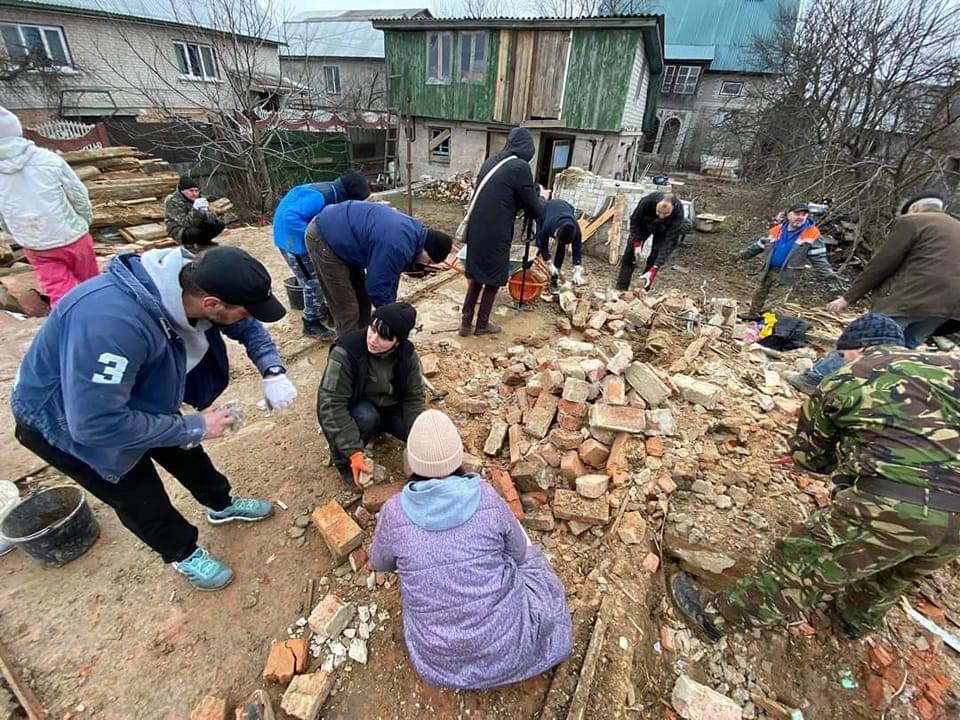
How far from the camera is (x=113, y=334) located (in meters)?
1.36

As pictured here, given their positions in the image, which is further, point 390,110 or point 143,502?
point 390,110

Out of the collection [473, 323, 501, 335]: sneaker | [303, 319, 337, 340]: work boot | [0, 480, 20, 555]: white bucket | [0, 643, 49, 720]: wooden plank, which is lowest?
[0, 643, 49, 720]: wooden plank

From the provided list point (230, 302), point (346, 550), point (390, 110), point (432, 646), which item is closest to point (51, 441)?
point (230, 302)

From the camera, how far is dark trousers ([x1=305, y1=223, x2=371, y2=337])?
3.31 m

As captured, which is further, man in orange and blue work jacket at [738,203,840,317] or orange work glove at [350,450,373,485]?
man in orange and blue work jacket at [738,203,840,317]

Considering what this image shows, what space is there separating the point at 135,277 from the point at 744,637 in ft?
9.88

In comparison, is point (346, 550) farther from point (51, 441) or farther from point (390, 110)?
point (390, 110)

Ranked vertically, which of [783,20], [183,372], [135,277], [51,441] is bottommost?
[51,441]

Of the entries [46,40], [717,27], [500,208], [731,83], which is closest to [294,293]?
[500,208]

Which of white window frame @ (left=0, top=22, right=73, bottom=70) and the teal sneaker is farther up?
white window frame @ (left=0, top=22, right=73, bottom=70)

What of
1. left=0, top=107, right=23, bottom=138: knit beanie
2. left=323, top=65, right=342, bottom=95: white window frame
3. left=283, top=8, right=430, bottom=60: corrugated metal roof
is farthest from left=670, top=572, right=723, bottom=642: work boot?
left=283, top=8, right=430, bottom=60: corrugated metal roof

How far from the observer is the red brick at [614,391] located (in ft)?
9.89

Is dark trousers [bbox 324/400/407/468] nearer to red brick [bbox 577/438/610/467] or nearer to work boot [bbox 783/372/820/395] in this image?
red brick [bbox 577/438/610/467]

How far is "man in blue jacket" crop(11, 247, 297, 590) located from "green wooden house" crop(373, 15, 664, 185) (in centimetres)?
1003
